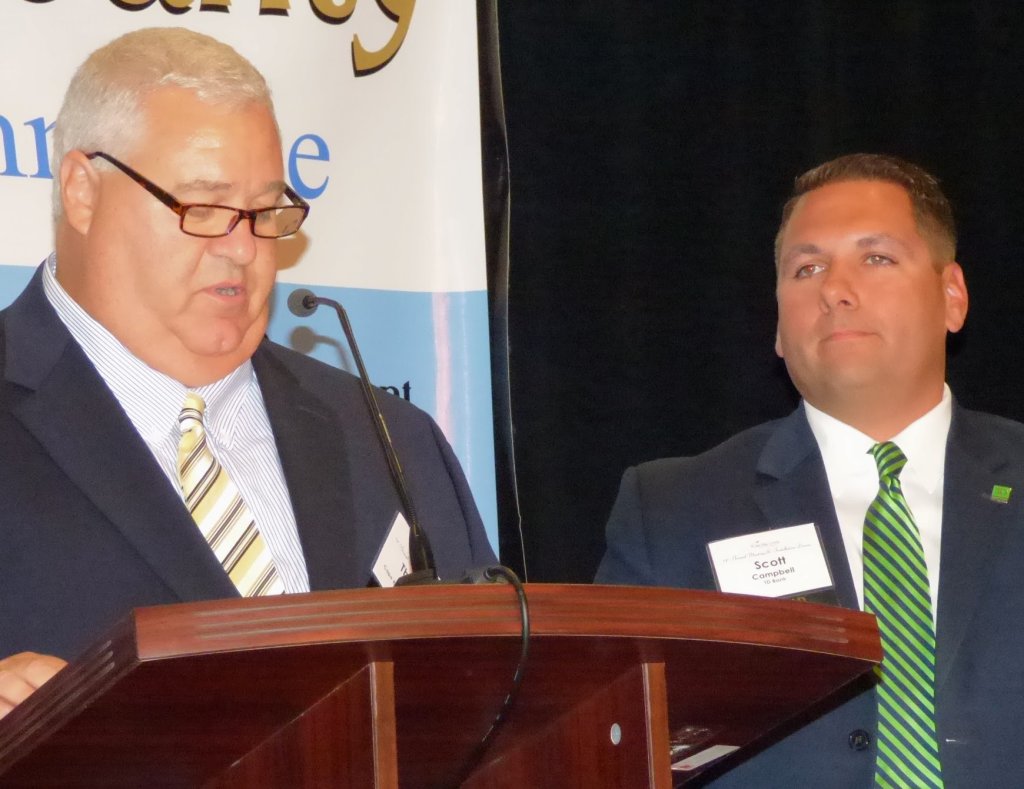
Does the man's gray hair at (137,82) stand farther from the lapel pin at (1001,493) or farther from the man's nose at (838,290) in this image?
the lapel pin at (1001,493)

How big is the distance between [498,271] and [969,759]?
1.38 m

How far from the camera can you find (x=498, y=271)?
3.17 meters

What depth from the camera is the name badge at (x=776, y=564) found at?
8.81ft

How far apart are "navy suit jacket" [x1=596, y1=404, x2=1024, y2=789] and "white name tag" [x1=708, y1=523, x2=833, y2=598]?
5 cm

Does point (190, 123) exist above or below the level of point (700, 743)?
above

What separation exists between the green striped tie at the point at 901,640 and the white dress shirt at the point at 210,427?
1085mm

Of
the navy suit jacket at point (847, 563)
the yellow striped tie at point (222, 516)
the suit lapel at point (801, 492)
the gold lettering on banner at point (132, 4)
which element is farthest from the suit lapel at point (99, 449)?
the suit lapel at point (801, 492)

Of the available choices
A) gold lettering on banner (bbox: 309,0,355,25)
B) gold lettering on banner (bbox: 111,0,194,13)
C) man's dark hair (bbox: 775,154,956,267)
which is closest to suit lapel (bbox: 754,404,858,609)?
man's dark hair (bbox: 775,154,956,267)

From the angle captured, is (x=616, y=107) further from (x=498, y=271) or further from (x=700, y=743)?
(x=700, y=743)

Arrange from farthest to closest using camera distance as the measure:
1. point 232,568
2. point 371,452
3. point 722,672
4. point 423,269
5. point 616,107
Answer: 1. point 616,107
2. point 423,269
3. point 371,452
4. point 232,568
5. point 722,672

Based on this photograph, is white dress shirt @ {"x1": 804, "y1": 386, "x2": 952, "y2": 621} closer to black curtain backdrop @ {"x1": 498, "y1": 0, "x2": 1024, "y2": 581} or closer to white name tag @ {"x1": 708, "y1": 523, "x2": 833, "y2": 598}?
white name tag @ {"x1": 708, "y1": 523, "x2": 833, "y2": 598}

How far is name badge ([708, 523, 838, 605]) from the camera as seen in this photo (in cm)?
269

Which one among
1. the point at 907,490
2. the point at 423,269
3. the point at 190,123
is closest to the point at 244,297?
the point at 190,123

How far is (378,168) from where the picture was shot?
2.84 meters
